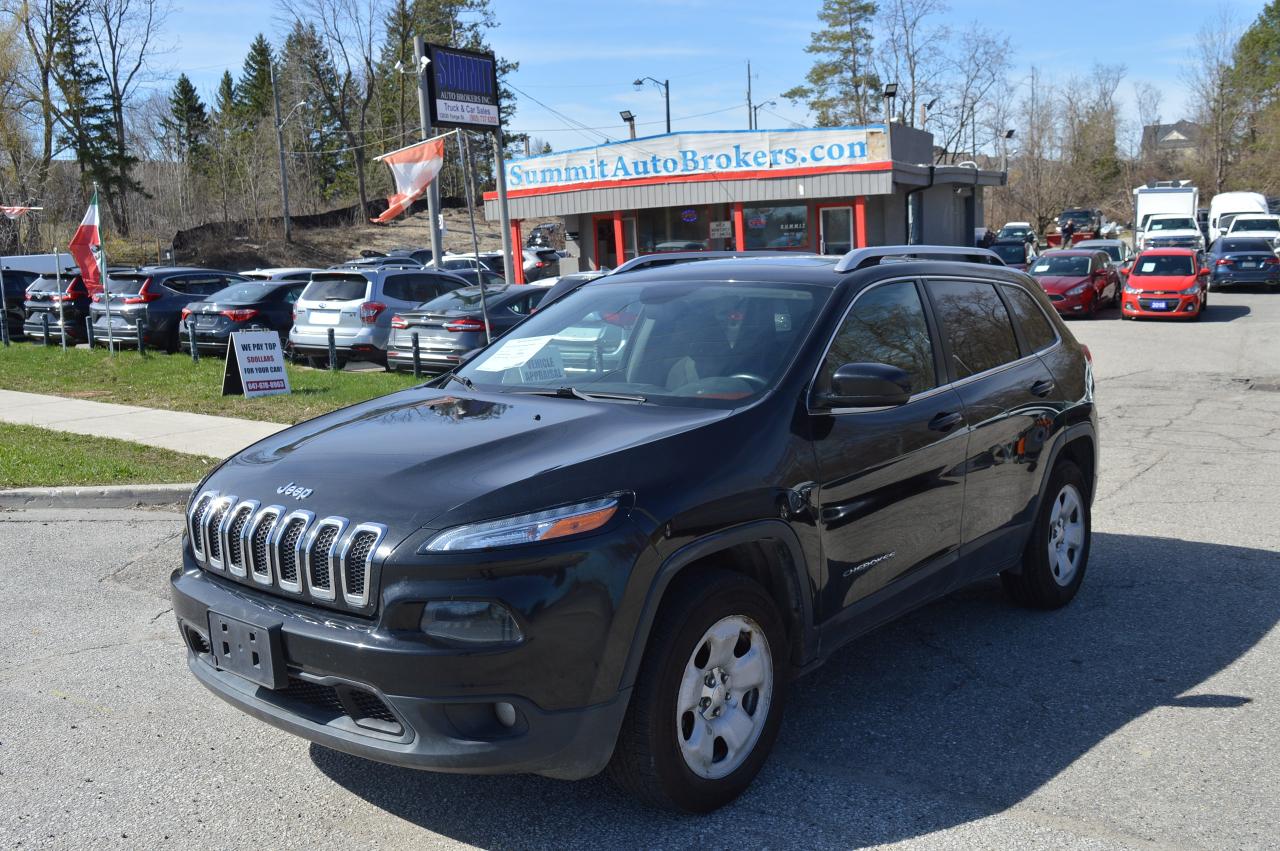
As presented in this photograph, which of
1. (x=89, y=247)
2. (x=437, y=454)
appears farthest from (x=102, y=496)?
(x=89, y=247)

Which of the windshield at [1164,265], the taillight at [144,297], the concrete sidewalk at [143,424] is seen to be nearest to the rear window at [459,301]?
the concrete sidewalk at [143,424]

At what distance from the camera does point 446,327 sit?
15766 millimetres

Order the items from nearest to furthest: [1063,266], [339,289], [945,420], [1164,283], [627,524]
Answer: [627,524]
[945,420]
[339,289]
[1164,283]
[1063,266]

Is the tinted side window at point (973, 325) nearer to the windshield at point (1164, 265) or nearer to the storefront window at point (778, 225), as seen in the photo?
the windshield at point (1164, 265)

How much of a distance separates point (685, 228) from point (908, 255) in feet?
102

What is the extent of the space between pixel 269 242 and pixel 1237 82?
64.8 m

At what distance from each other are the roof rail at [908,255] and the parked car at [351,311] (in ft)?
41.6

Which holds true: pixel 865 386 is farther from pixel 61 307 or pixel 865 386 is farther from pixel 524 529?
pixel 61 307

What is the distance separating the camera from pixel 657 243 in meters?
36.2

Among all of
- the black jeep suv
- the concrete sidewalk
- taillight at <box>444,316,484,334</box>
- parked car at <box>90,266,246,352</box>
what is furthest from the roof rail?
parked car at <box>90,266,246,352</box>

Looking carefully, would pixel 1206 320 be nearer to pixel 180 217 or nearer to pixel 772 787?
pixel 772 787

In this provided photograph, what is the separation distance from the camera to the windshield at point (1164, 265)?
82.4ft

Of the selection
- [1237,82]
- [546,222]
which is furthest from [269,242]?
[1237,82]

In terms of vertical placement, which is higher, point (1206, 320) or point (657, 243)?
point (657, 243)
